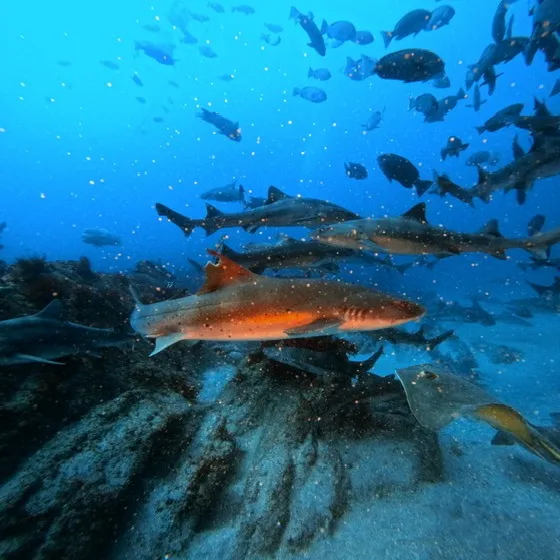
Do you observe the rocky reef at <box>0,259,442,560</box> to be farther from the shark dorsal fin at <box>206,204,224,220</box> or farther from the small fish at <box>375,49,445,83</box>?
the small fish at <box>375,49,445,83</box>

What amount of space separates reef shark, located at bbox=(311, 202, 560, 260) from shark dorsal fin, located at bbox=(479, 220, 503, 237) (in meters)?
0.02

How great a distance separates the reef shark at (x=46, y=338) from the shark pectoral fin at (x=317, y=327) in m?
3.07

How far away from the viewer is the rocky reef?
3037 mm

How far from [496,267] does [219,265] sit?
263 ft

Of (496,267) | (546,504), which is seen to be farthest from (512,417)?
(496,267)

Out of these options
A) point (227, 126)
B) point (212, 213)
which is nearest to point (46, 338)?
point (212, 213)

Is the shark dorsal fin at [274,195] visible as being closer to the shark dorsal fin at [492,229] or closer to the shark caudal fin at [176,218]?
the shark caudal fin at [176,218]

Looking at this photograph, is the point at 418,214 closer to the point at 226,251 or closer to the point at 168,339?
the point at 226,251

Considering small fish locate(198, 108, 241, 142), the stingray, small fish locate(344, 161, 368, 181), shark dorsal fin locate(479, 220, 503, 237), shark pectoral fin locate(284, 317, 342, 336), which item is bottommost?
the stingray

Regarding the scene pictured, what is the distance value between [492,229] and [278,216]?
13.1 feet

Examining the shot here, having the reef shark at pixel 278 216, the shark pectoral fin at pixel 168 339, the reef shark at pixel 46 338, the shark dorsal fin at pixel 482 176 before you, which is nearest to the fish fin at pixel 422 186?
the shark dorsal fin at pixel 482 176

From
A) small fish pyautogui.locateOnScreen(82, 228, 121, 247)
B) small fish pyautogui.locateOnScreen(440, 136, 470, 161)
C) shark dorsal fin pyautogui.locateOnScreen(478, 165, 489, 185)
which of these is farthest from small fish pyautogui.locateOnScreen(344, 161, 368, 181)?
small fish pyautogui.locateOnScreen(82, 228, 121, 247)

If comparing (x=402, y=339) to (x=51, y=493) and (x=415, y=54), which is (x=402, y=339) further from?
(x=415, y=54)

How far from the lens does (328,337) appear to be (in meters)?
4.86
